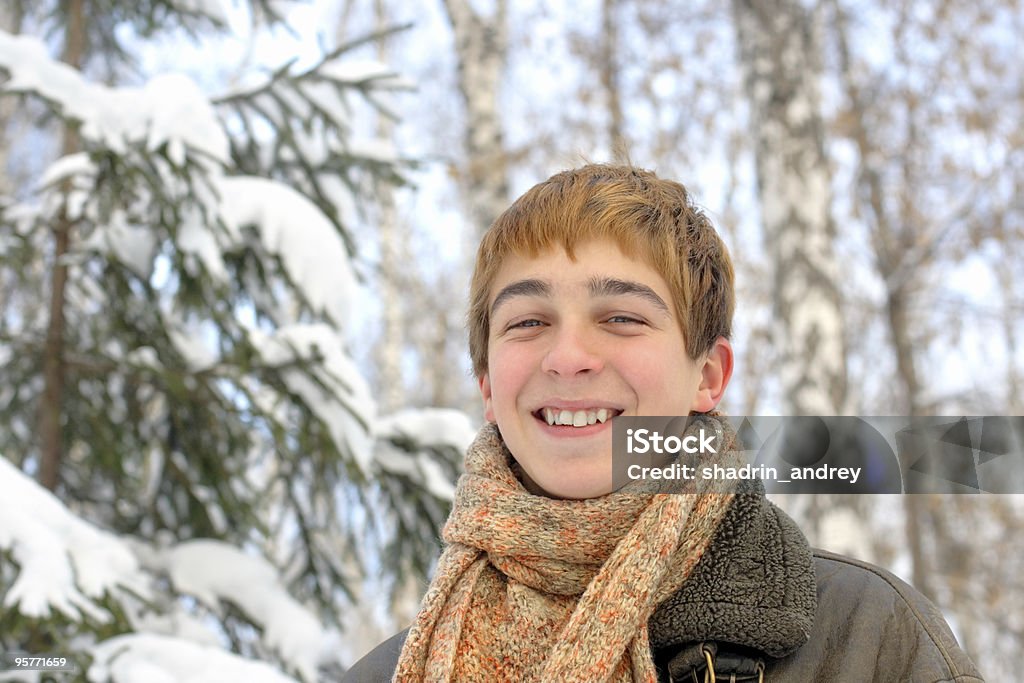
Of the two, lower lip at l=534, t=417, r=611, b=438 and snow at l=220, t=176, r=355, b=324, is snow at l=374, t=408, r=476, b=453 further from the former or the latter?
lower lip at l=534, t=417, r=611, b=438

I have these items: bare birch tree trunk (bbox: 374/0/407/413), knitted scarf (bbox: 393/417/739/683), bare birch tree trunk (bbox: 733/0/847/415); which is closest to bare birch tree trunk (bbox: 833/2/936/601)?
bare birch tree trunk (bbox: 733/0/847/415)

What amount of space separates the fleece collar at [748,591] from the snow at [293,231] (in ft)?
7.33

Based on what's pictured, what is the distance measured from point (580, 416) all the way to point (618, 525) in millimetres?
173

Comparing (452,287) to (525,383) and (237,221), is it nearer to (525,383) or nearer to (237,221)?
(237,221)

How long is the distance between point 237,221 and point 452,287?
13402mm

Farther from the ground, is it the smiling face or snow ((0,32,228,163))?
snow ((0,32,228,163))

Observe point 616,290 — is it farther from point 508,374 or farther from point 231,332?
point 231,332

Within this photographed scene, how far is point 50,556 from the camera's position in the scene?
7.96ft

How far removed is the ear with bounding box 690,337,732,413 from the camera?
1559 millimetres

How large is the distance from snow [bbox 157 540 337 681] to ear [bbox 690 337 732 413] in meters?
2.12

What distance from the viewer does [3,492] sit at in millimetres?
2385

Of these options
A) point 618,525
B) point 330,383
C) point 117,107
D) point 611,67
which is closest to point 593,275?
point 618,525

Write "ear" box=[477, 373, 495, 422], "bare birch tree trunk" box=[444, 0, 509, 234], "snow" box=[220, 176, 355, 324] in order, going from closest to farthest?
"ear" box=[477, 373, 495, 422], "snow" box=[220, 176, 355, 324], "bare birch tree trunk" box=[444, 0, 509, 234]

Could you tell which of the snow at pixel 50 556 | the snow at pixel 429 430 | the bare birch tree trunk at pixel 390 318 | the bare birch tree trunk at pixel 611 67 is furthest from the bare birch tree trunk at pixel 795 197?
the bare birch tree trunk at pixel 390 318
